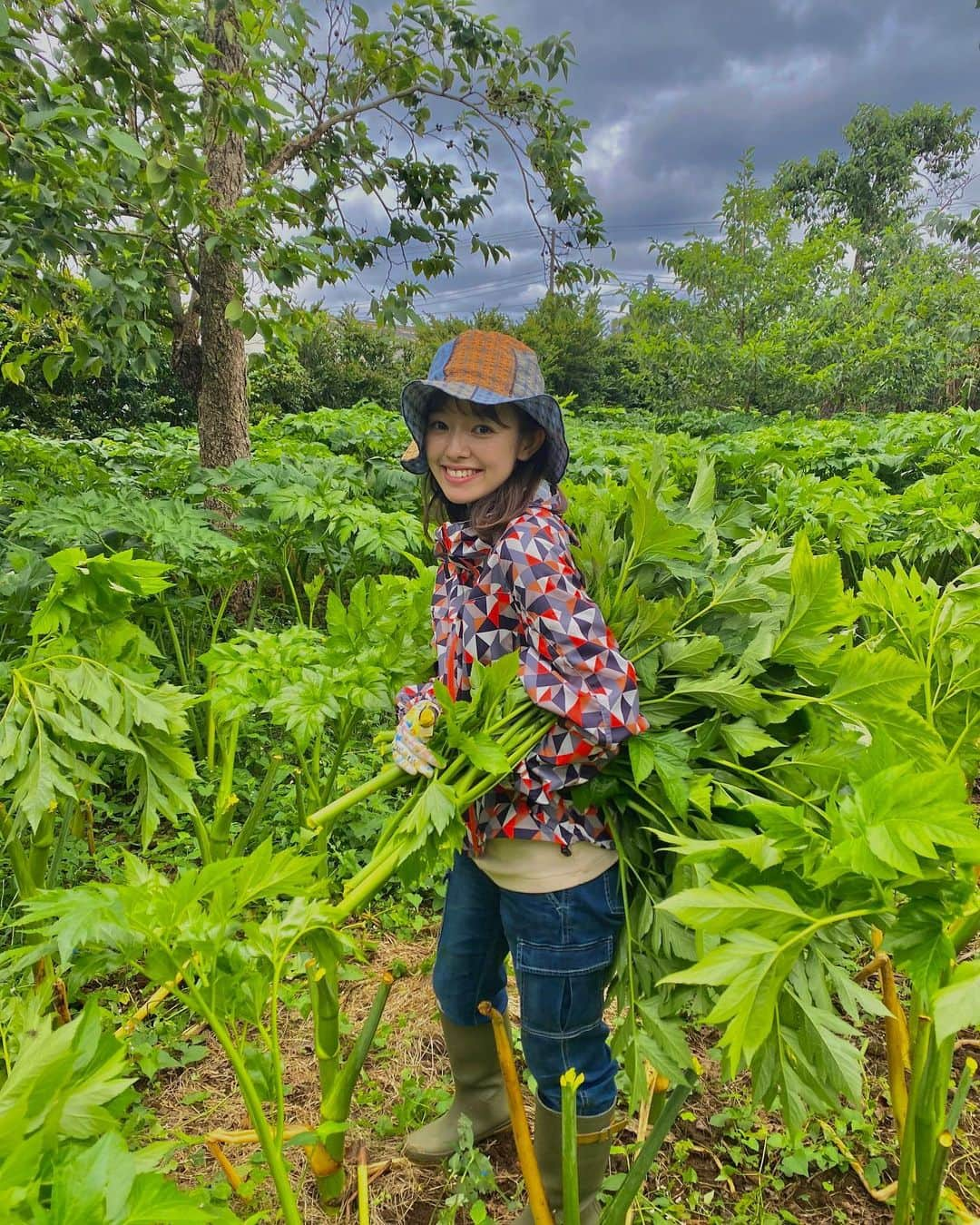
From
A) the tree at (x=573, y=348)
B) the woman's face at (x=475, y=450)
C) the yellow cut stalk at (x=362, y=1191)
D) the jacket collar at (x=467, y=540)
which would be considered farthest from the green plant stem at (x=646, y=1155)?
the tree at (x=573, y=348)

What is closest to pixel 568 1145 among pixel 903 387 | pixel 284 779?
pixel 284 779

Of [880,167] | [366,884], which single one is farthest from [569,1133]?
[880,167]

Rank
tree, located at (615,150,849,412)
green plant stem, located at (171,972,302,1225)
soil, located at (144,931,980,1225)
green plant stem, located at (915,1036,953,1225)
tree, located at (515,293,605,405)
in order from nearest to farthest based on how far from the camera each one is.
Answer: green plant stem, located at (171,972,302,1225) < green plant stem, located at (915,1036,953,1225) < soil, located at (144,931,980,1225) < tree, located at (615,150,849,412) < tree, located at (515,293,605,405)

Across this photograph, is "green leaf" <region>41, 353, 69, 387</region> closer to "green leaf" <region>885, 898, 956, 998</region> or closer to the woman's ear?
the woman's ear

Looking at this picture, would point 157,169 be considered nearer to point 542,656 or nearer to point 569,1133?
point 542,656

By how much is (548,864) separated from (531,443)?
799 millimetres

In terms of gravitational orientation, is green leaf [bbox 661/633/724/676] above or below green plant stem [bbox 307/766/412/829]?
above

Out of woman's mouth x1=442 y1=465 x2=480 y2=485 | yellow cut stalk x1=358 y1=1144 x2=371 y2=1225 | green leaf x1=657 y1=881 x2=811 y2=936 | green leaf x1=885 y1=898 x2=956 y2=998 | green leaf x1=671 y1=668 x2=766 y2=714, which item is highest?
woman's mouth x1=442 y1=465 x2=480 y2=485

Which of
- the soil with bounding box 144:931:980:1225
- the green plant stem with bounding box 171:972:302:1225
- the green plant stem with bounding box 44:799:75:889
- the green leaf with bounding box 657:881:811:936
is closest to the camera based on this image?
the green leaf with bounding box 657:881:811:936

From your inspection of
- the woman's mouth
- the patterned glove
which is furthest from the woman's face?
the patterned glove

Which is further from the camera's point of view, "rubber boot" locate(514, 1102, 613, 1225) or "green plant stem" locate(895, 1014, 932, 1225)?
"rubber boot" locate(514, 1102, 613, 1225)

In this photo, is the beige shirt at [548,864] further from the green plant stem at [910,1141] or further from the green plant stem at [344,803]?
the green plant stem at [910,1141]

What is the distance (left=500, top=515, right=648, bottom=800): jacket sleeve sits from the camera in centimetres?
118

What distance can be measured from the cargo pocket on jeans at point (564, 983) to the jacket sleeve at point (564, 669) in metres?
0.32
